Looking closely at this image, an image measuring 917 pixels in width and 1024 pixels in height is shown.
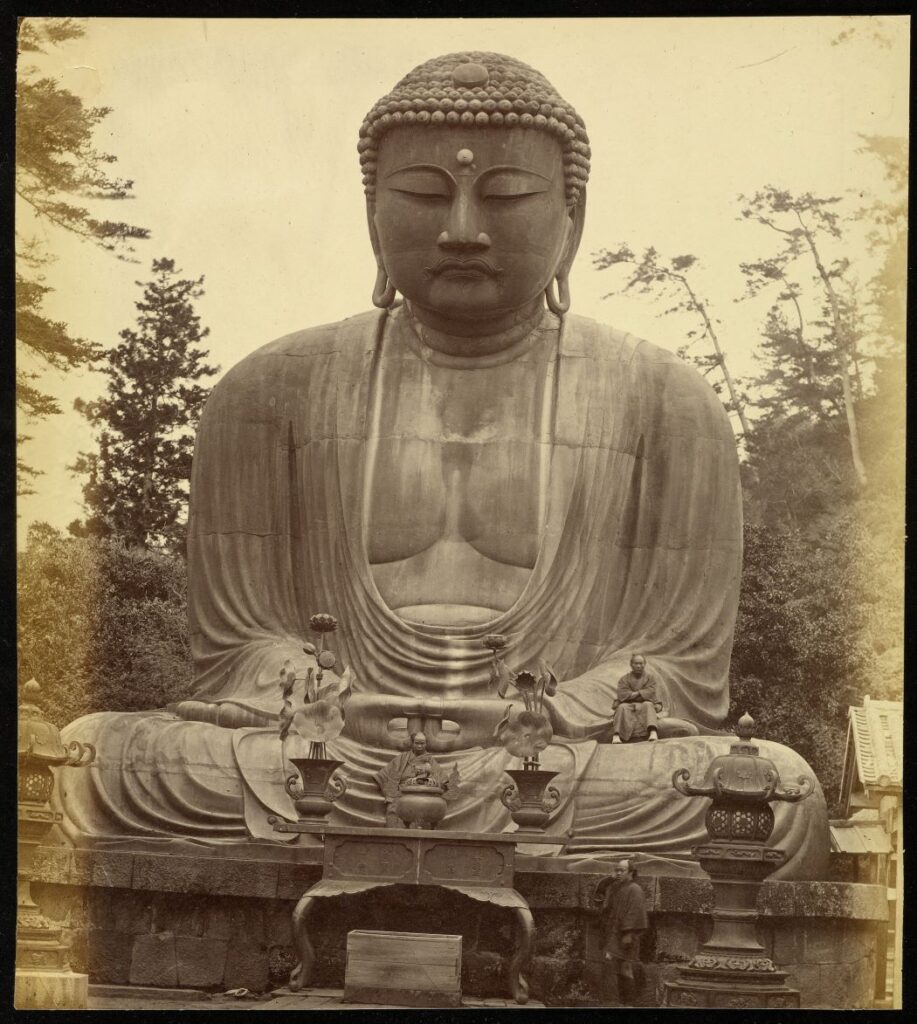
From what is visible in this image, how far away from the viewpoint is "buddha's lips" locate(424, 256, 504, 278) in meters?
15.5

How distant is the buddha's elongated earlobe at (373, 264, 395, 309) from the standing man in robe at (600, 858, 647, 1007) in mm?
3986

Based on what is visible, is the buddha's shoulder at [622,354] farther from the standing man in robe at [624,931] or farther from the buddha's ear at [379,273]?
the standing man in robe at [624,931]

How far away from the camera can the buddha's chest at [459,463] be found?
15.5 m

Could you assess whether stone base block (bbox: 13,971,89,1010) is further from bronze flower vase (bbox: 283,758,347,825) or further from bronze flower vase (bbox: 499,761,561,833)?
bronze flower vase (bbox: 499,761,561,833)

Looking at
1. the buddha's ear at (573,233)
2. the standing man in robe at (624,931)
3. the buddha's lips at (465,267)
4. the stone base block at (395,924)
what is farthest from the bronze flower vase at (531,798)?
the buddha's ear at (573,233)

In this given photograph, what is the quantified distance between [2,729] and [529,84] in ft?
14.3

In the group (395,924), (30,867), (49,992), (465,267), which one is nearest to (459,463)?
(465,267)

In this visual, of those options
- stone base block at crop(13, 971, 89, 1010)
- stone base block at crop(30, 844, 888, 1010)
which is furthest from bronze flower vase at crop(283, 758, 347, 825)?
stone base block at crop(13, 971, 89, 1010)

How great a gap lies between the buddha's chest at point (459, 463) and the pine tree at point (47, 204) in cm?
306

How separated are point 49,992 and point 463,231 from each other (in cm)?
460

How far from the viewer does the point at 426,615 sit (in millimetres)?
15352

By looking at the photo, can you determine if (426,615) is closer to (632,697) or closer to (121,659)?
(632,697)

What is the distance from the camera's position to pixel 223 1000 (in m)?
13.2

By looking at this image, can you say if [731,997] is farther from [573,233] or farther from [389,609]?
[573,233]
